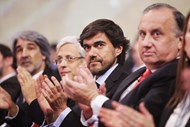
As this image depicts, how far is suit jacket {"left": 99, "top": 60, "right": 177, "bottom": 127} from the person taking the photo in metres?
2.88

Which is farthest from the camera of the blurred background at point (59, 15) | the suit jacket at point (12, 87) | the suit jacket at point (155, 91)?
the blurred background at point (59, 15)

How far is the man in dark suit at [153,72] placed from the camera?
2.92 metres

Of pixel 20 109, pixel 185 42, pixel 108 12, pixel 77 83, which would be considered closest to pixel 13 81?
pixel 20 109

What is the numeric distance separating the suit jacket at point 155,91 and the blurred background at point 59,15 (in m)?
6.14

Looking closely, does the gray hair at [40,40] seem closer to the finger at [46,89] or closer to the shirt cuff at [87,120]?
the finger at [46,89]

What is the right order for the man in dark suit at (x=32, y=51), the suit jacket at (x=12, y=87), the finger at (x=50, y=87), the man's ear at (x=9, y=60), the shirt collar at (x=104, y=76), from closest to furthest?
the finger at (x=50, y=87), the shirt collar at (x=104, y=76), the suit jacket at (x=12, y=87), the man in dark suit at (x=32, y=51), the man's ear at (x=9, y=60)

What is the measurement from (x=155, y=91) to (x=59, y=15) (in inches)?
269

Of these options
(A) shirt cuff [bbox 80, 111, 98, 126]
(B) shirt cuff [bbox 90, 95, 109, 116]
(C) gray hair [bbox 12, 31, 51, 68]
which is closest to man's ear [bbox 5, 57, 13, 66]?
(C) gray hair [bbox 12, 31, 51, 68]

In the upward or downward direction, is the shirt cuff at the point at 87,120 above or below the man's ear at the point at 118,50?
below

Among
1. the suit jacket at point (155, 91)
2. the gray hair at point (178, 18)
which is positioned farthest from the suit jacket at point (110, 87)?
the gray hair at point (178, 18)

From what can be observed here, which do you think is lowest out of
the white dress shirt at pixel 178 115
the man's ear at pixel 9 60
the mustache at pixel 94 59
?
the man's ear at pixel 9 60

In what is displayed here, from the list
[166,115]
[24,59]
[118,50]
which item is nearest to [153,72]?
[166,115]

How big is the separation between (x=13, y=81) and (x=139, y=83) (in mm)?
2561

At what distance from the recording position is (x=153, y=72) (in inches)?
122
